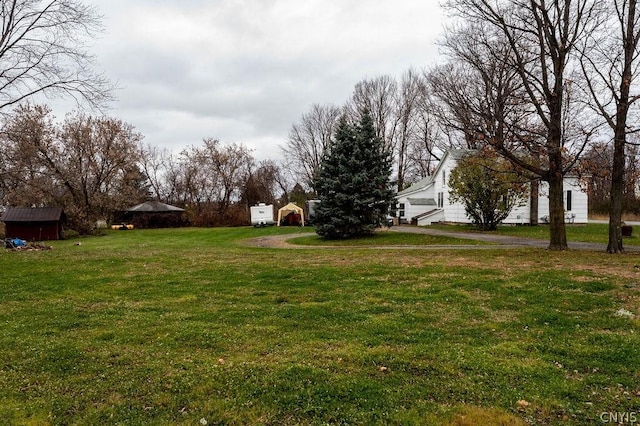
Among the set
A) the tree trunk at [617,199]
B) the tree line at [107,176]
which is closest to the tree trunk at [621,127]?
the tree trunk at [617,199]

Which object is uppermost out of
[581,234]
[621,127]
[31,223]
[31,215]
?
[621,127]

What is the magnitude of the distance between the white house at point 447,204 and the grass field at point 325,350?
2032cm

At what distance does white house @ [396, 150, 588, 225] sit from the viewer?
1264 inches

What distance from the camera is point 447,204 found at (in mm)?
35219

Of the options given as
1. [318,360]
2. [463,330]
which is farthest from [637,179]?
[318,360]

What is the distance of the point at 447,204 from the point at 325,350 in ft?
106

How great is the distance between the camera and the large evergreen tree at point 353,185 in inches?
877

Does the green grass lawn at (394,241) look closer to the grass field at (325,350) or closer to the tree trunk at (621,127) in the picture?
the tree trunk at (621,127)

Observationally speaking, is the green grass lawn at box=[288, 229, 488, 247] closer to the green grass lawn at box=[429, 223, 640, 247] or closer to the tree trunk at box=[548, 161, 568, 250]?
the tree trunk at box=[548, 161, 568, 250]

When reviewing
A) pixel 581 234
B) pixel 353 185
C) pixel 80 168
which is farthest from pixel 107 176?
pixel 581 234

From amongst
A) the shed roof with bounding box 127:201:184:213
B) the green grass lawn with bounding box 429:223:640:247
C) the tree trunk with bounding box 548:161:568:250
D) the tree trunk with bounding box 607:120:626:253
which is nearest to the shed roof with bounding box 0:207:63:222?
the shed roof with bounding box 127:201:184:213

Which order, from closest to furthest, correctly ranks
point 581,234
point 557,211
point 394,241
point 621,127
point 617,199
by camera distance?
point 621,127, point 617,199, point 557,211, point 394,241, point 581,234

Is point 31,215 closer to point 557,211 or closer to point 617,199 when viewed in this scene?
point 557,211

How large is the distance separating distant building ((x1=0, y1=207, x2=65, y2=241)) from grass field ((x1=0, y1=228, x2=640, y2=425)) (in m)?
25.7
